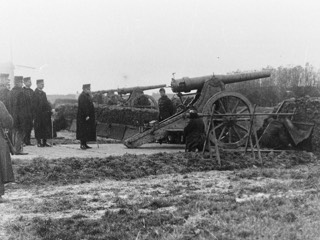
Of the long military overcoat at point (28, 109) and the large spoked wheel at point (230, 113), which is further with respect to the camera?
the long military overcoat at point (28, 109)

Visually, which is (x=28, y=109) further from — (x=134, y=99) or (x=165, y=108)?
(x=134, y=99)

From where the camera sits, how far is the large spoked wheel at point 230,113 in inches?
511

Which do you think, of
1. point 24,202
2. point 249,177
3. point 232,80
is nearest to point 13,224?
point 24,202

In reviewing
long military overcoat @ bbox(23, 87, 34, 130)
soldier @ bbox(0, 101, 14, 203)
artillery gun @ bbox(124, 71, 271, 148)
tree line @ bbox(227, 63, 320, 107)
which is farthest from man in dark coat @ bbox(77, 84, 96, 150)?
tree line @ bbox(227, 63, 320, 107)

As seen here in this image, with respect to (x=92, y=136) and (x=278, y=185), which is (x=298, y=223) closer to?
(x=278, y=185)

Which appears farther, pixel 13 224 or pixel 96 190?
pixel 96 190

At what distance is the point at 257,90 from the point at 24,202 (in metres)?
14.3

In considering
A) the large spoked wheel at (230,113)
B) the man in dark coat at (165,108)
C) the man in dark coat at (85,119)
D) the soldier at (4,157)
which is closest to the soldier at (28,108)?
the man in dark coat at (85,119)

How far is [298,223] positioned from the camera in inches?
215

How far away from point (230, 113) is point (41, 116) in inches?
217

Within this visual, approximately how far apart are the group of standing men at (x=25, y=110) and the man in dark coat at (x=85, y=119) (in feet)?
3.73

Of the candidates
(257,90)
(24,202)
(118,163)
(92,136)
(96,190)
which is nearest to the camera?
(24,202)

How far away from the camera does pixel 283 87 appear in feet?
65.7

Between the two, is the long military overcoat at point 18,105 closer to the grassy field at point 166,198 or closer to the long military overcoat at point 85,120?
the long military overcoat at point 85,120
